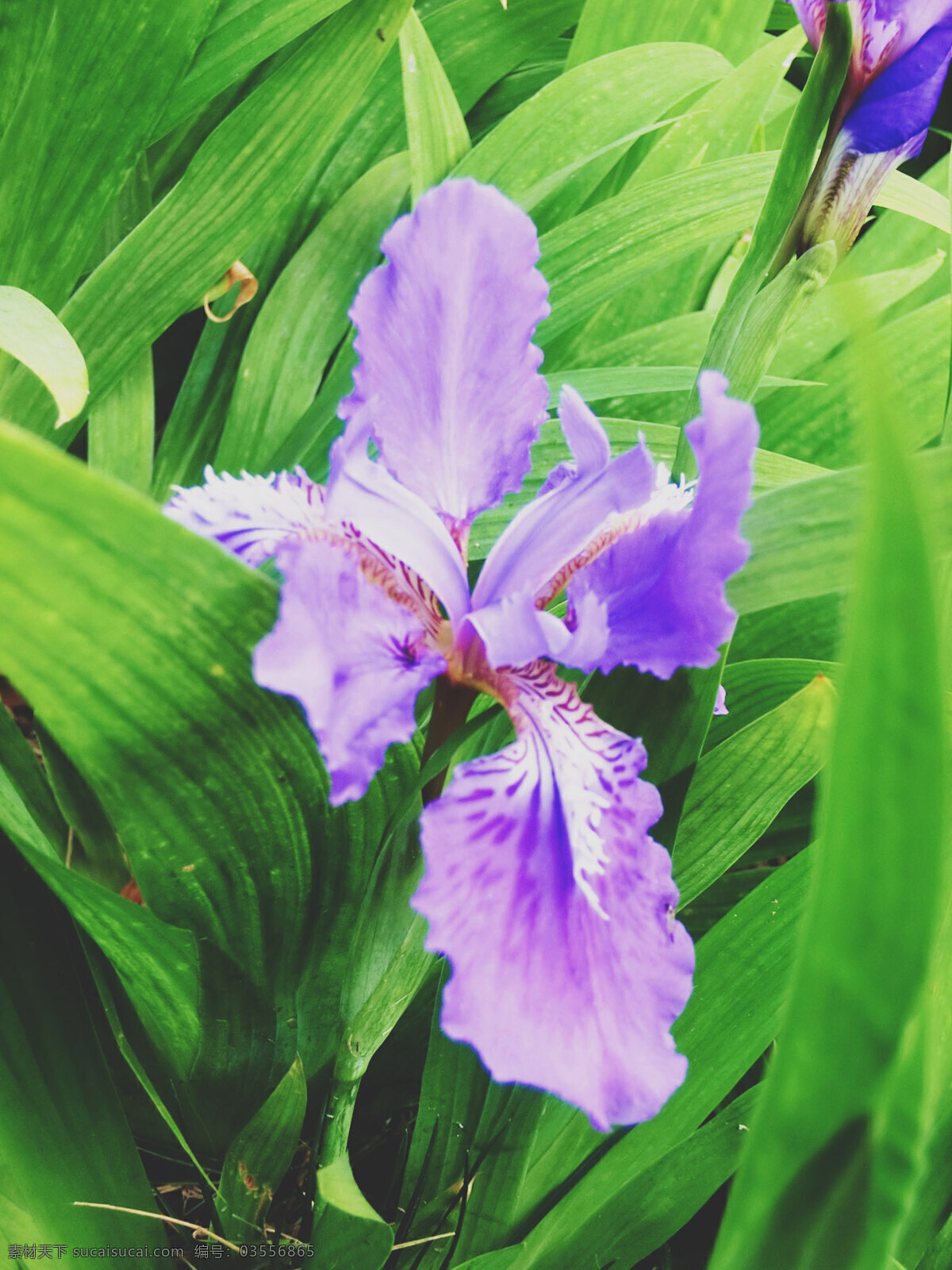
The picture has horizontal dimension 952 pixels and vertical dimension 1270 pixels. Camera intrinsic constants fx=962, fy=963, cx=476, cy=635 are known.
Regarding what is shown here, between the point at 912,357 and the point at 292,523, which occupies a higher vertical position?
the point at 912,357

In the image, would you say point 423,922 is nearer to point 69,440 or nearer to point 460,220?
point 460,220

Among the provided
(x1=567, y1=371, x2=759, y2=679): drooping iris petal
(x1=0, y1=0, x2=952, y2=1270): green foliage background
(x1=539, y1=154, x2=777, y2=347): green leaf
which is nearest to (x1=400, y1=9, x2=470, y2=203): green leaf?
(x1=0, y1=0, x2=952, y2=1270): green foliage background

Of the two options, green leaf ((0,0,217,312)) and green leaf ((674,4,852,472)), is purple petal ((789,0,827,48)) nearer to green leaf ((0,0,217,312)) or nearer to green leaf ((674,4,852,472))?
green leaf ((674,4,852,472))

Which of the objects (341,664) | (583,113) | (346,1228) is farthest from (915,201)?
(346,1228)

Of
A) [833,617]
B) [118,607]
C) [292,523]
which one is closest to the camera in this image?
[118,607]

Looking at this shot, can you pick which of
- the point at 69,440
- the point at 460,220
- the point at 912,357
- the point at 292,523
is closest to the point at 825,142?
the point at 460,220

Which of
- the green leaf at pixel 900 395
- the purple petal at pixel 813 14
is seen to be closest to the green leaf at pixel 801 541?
the purple petal at pixel 813 14

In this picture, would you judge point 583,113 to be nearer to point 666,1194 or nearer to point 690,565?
point 690,565
